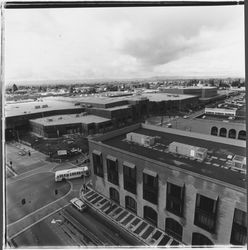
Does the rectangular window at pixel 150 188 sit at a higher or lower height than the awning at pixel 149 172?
lower

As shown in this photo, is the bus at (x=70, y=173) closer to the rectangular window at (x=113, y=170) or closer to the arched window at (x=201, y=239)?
the rectangular window at (x=113, y=170)

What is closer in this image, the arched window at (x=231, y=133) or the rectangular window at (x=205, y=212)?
the rectangular window at (x=205, y=212)

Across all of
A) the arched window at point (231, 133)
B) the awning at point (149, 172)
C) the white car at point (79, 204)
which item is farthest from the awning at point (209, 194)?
the arched window at point (231, 133)

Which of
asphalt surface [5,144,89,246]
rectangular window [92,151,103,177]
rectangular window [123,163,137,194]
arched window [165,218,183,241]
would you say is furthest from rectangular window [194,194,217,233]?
asphalt surface [5,144,89,246]

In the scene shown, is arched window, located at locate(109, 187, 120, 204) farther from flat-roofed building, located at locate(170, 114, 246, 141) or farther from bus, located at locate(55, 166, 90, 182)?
flat-roofed building, located at locate(170, 114, 246, 141)

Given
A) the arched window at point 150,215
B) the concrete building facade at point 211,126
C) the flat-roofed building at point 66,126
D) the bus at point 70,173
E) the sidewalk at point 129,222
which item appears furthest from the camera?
the flat-roofed building at point 66,126

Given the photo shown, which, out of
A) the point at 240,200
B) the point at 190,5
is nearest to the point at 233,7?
the point at 190,5

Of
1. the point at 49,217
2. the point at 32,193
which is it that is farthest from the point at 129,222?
the point at 32,193
